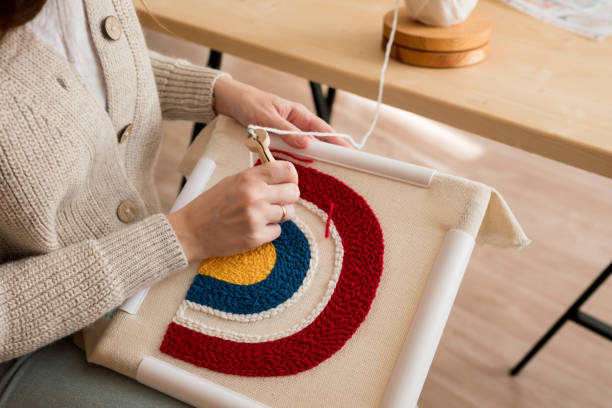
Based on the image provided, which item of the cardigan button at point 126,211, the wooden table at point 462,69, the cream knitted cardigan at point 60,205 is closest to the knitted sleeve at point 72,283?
the cream knitted cardigan at point 60,205

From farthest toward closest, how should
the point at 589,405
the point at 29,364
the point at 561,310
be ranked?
the point at 561,310, the point at 589,405, the point at 29,364

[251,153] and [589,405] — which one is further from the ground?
[251,153]

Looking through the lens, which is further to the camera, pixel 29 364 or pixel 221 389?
pixel 29 364

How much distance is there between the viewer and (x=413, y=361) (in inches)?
20.9

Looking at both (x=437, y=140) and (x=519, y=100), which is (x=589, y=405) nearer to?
(x=519, y=100)

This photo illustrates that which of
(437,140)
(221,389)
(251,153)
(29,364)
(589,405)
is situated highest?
(251,153)

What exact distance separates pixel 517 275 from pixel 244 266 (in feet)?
3.67

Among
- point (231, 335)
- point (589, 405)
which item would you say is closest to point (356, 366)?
point (231, 335)

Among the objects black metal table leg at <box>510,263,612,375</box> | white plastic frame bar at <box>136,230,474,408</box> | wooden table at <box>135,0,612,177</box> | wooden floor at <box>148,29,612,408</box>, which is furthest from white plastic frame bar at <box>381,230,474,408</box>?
wooden floor at <box>148,29,612,408</box>

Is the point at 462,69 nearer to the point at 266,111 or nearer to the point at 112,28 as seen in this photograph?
the point at 266,111

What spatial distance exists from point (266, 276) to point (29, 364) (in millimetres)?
334

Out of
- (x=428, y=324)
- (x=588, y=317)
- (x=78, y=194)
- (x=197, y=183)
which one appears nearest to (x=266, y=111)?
(x=197, y=183)

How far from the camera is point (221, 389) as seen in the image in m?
0.56

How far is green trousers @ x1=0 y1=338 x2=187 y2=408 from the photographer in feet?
2.04
